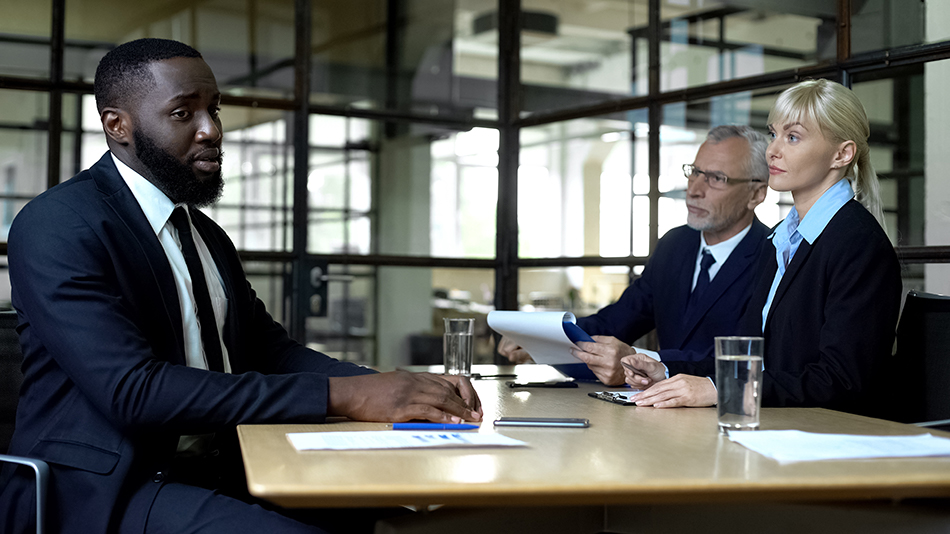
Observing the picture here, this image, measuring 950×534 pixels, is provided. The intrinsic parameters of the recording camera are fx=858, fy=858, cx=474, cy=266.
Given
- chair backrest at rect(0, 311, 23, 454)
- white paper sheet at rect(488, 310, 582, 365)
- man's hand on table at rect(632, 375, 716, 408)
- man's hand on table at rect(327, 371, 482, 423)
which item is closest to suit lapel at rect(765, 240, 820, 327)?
man's hand on table at rect(632, 375, 716, 408)

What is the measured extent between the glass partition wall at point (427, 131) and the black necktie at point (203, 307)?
2.31 m

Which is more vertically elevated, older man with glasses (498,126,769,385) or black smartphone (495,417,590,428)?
older man with glasses (498,126,769,385)

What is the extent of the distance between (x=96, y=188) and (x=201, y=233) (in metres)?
0.35

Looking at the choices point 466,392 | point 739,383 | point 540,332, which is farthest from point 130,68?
point 739,383

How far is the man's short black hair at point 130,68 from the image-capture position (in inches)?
69.4

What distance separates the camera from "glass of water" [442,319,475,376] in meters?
2.13

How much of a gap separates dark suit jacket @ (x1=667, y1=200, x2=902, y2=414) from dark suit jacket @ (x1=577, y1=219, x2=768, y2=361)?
489 mm

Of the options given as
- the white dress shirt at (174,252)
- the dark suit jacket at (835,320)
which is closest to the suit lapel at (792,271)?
the dark suit jacket at (835,320)

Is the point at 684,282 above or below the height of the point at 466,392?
above

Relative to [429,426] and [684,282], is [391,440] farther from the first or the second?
[684,282]

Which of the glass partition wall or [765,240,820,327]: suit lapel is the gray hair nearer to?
the glass partition wall

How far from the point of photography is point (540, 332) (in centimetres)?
204

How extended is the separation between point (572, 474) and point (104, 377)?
0.81m

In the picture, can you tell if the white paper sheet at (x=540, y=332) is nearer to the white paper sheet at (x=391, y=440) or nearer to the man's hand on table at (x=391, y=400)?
the man's hand on table at (x=391, y=400)
